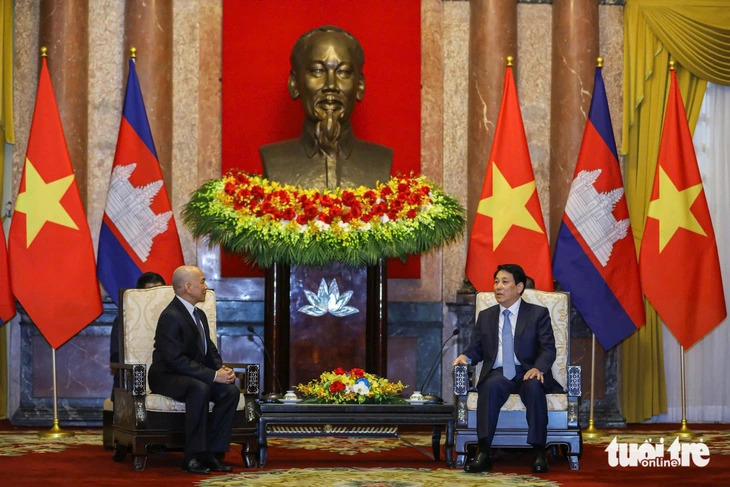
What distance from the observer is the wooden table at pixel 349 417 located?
706cm

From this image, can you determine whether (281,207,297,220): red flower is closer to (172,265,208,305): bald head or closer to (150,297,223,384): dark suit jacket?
(172,265,208,305): bald head

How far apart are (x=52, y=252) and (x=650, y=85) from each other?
→ 16.8ft

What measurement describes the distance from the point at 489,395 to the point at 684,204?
294 cm

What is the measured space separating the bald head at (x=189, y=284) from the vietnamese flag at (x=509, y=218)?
2.65 m

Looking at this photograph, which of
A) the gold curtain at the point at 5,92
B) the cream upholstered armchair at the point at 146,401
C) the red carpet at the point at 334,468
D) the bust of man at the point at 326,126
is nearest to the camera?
the red carpet at the point at 334,468

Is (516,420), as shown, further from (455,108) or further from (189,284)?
(455,108)

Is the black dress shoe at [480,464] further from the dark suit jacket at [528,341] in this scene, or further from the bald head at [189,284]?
the bald head at [189,284]

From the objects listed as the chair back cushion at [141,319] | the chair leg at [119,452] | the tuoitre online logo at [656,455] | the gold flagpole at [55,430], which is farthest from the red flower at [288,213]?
the tuoitre online logo at [656,455]

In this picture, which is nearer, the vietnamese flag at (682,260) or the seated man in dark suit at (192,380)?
the seated man in dark suit at (192,380)

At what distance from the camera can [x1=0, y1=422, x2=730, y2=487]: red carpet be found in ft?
20.6

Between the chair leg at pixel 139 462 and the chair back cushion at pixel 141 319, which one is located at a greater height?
the chair back cushion at pixel 141 319

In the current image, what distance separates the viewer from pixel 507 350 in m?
7.14

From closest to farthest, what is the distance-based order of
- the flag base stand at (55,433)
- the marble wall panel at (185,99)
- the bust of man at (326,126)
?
the flag base stand at (55,433), the bust of man at (326,126), the marble wall panel at (185,99)

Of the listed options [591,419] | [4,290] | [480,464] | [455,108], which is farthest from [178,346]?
[455,108]
